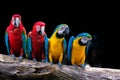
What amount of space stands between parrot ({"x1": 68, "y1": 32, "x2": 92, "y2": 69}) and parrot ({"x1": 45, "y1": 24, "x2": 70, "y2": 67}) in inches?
2.4

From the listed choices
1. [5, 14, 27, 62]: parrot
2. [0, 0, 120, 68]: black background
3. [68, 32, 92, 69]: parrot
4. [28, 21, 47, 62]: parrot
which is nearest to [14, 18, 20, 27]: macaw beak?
[5, 14, 27, 62]: parrot

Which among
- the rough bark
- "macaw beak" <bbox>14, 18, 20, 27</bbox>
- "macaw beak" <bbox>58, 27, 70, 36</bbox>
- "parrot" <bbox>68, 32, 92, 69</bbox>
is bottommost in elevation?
the rough bark

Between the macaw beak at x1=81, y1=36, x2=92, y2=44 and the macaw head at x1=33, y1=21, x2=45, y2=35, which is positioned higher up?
the macaw head at x1=33, y1=21, x2=45, y2=35

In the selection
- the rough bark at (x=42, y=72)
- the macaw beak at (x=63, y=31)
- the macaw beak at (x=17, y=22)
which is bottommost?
the rough bark at (x=42, y=72)

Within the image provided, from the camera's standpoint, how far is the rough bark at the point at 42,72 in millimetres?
3711

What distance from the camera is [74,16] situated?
5645 millimetres

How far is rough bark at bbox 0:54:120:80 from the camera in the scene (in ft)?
12.2

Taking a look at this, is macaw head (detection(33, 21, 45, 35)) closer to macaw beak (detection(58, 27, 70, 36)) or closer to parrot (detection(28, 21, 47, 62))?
parrot (detection(28, 21, 47, 62))

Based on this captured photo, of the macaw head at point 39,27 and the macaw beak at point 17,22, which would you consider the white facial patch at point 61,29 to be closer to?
the macaw head at point 39,27

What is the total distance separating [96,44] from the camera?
18.6 ft

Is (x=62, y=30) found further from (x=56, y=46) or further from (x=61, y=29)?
(x=56, y=46)

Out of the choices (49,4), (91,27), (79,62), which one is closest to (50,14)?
(49,4)

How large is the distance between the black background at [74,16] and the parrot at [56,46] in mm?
1686

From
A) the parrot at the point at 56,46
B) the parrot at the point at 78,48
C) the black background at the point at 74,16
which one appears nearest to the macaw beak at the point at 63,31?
the parrot at the point at 56,46
